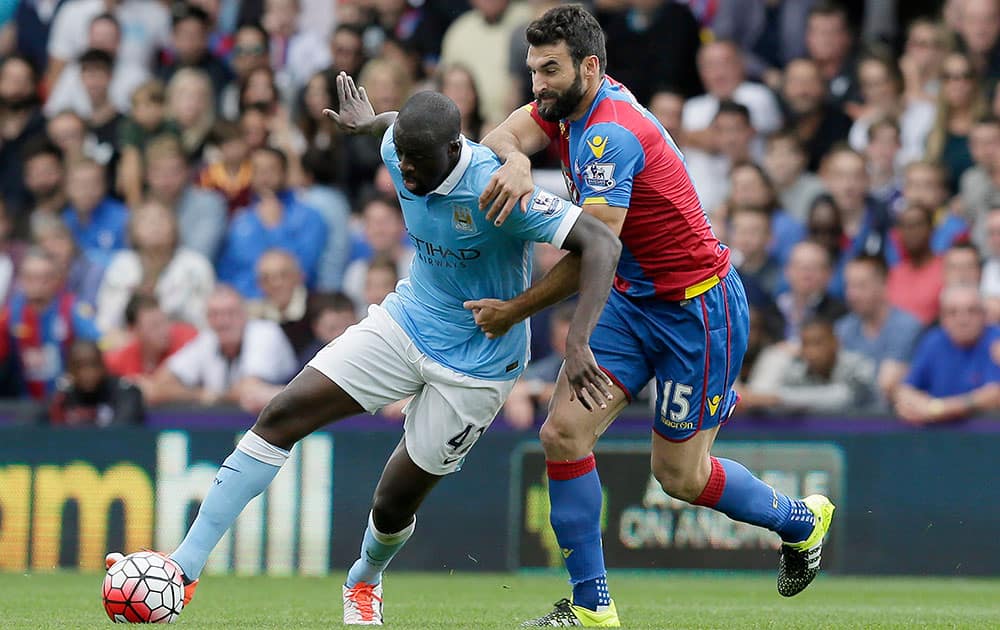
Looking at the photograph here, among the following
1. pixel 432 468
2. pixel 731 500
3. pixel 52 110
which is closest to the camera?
pixel 432 468

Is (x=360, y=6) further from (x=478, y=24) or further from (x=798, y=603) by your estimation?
(x=798, y=603)

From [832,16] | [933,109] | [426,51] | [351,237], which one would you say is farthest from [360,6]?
[933,109]

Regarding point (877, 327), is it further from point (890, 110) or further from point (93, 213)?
point (93, 213)

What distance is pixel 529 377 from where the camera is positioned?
12.9 meters

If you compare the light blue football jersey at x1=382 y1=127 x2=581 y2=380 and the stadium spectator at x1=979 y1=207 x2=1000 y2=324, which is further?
the stadium spectator at x1=979 y1=207 x2=1000 y2=324

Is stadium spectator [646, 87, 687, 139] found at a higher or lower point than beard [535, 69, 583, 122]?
lower

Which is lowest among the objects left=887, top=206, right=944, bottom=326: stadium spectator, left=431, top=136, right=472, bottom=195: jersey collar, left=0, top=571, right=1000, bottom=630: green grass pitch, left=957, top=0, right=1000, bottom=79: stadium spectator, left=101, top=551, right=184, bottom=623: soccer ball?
left=0, top=571, right=1000, bottom=630: green grass pitch

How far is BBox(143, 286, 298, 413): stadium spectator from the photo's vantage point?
13001mm

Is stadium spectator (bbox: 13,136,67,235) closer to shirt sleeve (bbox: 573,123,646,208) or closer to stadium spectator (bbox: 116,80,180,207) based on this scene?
stadium spectator (bbox: 116,80,180,207)

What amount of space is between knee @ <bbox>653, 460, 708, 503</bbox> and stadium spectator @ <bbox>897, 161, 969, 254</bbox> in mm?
Answer: 5541

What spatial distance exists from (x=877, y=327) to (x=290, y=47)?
21.5ft

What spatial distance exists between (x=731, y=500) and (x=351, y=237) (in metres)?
6.76

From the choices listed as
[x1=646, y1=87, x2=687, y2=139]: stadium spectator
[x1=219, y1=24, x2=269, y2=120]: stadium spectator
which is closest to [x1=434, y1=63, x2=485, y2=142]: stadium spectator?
[x1=646, y1=87, x2=687, y2=139]: stadium spectator

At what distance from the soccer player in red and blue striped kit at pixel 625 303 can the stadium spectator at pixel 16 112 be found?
9.33 meters
